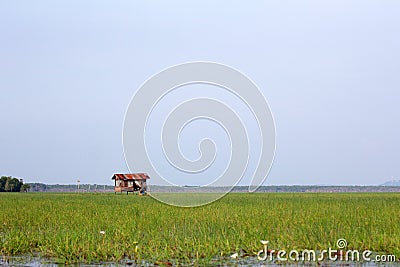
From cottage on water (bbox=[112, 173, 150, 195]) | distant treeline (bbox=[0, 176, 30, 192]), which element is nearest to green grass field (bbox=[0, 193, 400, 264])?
cottage on water (bbox=[112, 173, 150, 195])

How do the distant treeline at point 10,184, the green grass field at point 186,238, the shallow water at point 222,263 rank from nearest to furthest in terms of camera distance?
the shallow water at point 222,263 < the green grass field at point 186,238 < the distant treeline at point 10,184

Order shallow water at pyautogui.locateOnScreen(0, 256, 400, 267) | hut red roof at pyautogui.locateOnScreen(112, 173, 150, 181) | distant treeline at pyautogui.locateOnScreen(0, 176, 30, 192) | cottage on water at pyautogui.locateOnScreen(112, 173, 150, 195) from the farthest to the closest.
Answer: distant treeline at pyautogui.locateOnScreen(0, 176, 30, 192) → hut red roof at pyautogui.locateOnScreen(112, 173, 150, 181) → cottage on water at pyautogui.locateOnScreen(112, 173, 150, 195) → shallow water at pyautogui.locateOnScreen(0, 256, 400, 267)

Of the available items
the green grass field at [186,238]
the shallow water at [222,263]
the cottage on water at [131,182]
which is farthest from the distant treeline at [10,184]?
the shallow water at [222,263]

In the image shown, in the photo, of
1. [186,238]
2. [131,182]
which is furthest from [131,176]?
[186,238]

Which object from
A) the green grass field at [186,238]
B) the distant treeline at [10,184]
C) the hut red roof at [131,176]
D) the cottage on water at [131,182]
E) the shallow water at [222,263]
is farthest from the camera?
the distant treeline at [10,184]

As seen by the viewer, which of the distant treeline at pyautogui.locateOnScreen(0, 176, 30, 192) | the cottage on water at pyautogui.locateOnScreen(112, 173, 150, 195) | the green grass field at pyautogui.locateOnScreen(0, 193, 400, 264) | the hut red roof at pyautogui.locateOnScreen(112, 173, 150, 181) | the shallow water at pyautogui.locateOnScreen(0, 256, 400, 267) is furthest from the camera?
the distant treeline at pyautogui.locateOnScreen(0, 176, 30, 192)

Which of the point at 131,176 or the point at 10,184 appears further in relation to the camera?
the point at 10,184

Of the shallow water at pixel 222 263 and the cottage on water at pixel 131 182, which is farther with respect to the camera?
the cottage on water at pixel 131 182

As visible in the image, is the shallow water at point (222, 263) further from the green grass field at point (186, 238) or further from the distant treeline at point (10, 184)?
the distant treeline at point (10, 184)

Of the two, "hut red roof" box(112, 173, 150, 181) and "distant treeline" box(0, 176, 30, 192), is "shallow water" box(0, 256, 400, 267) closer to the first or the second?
"hut red roof" box(112, 173, 150, 181)

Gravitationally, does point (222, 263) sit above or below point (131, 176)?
below

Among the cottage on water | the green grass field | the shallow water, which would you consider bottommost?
the shallow water

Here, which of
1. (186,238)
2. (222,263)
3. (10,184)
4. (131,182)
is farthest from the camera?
(10,184)

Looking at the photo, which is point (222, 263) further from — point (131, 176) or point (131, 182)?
point (131, 182)
